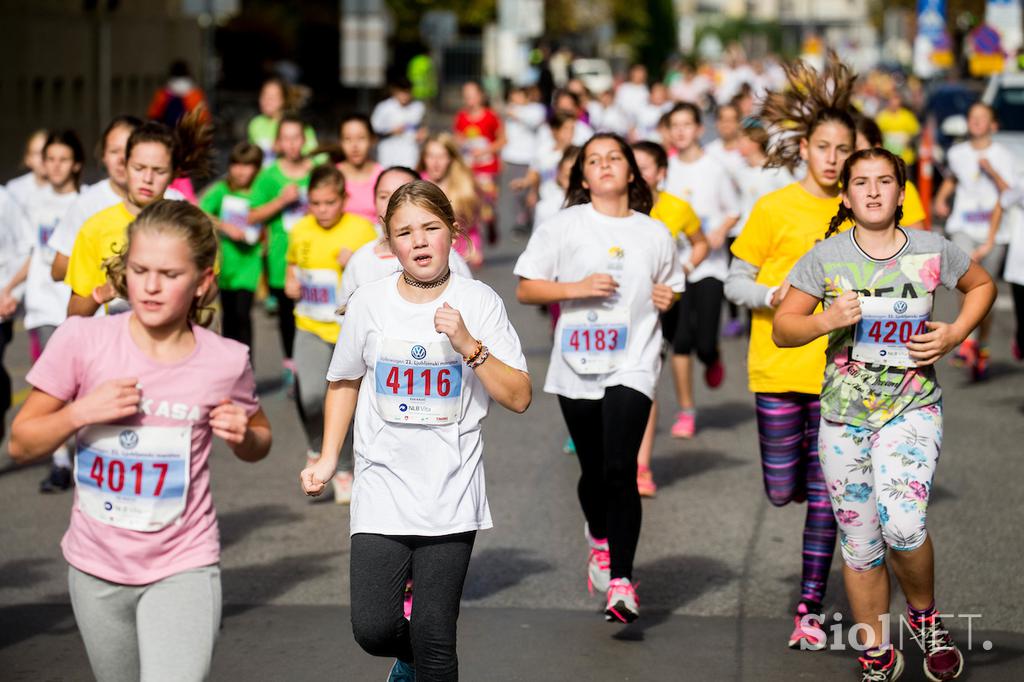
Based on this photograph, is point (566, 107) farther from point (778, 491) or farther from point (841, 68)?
point (778, 491)

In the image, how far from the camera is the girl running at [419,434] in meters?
4.85

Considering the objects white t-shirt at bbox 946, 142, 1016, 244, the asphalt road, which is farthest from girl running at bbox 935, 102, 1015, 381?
the asphalt road

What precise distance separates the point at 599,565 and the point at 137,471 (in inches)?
104

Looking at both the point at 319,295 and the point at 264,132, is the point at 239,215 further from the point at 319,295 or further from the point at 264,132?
the point at 264,132

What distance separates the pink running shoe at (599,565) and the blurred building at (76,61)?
69.7 feet

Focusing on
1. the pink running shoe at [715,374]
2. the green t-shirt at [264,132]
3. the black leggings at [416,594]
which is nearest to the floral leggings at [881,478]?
the black leggings at [416,594]

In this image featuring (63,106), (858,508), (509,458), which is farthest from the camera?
(63,106)

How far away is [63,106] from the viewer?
32.8 meters

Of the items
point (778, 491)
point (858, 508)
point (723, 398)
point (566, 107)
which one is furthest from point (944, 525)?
point (566, 107)

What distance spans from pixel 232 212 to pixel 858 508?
6.31 metres

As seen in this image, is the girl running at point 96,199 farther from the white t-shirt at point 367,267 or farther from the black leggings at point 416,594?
the black leggings at point 416,594

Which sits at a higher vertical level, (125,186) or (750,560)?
(125,186)

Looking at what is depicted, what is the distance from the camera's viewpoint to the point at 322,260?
866 centimetres

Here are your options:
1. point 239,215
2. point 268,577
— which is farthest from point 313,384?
point 239,215
